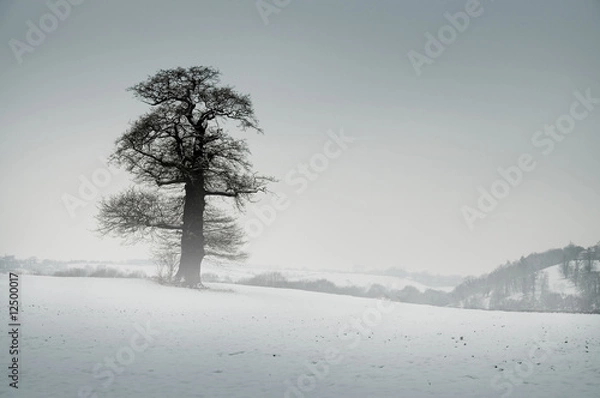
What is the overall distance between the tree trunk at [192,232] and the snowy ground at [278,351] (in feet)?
12.2

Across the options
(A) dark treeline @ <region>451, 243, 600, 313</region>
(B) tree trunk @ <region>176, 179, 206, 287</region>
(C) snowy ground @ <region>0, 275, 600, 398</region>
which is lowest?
(A) dark treeline @ <region>451, 243, 600, 313</region>

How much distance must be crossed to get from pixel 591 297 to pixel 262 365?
159 m

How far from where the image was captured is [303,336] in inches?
509

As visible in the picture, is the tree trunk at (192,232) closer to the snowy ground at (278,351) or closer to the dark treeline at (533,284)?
the snowy ground at (278,351)

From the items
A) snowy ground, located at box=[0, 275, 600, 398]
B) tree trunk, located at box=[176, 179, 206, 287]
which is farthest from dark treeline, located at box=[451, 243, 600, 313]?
tree trunk, located at box=[176, 179, 206, 287]

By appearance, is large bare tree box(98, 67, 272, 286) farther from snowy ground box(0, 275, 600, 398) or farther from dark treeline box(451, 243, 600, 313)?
dark treeline box(451, 243, 600, 313)

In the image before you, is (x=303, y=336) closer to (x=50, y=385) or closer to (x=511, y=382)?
(x=511, y=382)

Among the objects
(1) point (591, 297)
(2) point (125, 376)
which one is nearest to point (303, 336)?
(2) point (125, 376)

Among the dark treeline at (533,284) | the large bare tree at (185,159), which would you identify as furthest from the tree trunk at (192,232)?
the dark treeline at (533,284)

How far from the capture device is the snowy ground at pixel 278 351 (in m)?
8.35

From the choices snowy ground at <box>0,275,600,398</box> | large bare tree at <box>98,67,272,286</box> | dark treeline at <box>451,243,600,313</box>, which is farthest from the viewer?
dark treeline at <box>451,243,600,313</box>

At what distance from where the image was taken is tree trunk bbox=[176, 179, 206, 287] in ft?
71.8

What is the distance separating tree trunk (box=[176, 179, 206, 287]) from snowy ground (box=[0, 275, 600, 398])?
370 centimetres

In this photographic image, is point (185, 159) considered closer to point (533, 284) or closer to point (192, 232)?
point (192, 232)
